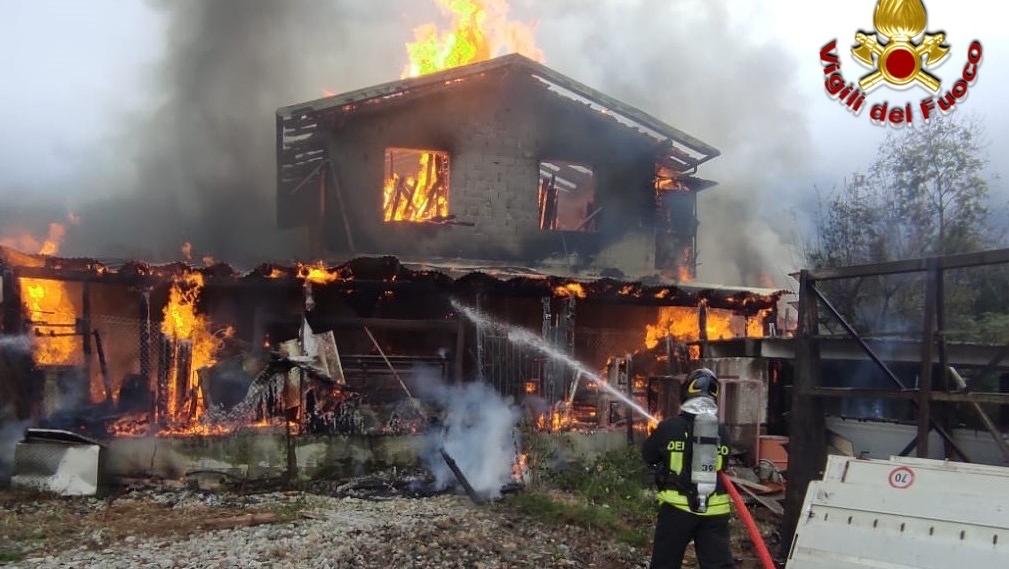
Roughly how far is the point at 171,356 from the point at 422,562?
6.46m

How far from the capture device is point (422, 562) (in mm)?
6820

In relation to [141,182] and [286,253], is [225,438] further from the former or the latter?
[141,182]

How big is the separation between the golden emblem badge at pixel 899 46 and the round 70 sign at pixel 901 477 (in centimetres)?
953

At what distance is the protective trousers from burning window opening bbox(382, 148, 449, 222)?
10.7 m

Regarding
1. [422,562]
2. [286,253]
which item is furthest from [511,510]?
[286,253]

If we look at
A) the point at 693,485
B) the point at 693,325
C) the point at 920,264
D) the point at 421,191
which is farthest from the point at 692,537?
Answer: the point at 421,191

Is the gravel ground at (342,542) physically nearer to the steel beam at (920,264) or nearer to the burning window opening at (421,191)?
the steel beam at (920,264)

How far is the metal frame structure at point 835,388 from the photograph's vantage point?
6.21m

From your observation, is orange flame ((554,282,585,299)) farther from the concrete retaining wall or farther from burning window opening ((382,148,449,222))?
burning window opening ((382,148,449,222))

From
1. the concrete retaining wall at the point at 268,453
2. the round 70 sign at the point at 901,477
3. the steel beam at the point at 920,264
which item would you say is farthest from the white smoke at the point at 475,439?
the round 70 sign at the point at 901,477

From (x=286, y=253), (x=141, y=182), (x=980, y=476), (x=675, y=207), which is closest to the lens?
(x=980, y=476)

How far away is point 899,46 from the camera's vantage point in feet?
40.1

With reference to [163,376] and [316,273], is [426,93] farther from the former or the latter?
[163,376]

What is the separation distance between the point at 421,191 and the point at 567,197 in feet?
20.9
